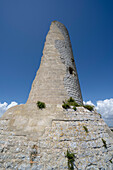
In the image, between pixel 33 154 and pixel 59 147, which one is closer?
pixel 33 154

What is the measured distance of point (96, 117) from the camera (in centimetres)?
525

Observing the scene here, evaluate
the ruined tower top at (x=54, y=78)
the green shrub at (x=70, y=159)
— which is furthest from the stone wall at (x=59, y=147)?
the ruined tower top at (x=54, y=78)

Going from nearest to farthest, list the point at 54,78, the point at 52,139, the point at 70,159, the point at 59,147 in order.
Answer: the point at 70,159
the point at 59,147
the point at 52,139
the point at 54,78

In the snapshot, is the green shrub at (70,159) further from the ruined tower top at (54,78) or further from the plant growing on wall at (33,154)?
the ruined tower top at (54,78)

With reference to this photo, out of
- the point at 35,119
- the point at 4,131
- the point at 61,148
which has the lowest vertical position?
the point at 61,148

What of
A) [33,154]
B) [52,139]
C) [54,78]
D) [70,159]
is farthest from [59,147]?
[54,78]

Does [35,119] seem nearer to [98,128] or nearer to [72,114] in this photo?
[72,114]

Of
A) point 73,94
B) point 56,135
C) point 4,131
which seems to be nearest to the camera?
point 56,135

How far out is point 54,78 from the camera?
7.00 m

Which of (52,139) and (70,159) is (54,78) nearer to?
(52,139)

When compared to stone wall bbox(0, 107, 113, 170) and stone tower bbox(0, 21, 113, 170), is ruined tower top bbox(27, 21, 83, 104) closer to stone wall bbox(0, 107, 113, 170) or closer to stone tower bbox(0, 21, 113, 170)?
stone tower bbox(0, 21, 113, 170)

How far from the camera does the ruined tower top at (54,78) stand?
6.29 m

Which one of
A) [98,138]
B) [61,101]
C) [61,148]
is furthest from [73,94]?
[61,148]

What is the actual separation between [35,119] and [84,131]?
2.48 m
